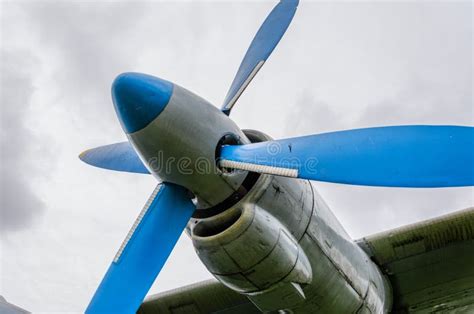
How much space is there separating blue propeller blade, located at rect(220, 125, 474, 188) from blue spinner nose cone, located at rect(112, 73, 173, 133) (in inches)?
37.6

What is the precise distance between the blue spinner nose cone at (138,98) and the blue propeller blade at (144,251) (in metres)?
0.98

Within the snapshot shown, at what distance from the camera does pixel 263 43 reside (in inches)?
302

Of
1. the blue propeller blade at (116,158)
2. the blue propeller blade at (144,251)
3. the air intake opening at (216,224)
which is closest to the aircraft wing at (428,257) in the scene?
the air intake opening at (216,224)

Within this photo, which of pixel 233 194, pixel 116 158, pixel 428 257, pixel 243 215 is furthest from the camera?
pixel 428 257

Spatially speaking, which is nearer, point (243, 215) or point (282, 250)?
point (243, 215)

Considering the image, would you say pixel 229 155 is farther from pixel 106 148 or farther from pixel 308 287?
pixel 106 148

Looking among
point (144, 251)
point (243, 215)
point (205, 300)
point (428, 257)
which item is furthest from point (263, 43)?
point (205, 300)

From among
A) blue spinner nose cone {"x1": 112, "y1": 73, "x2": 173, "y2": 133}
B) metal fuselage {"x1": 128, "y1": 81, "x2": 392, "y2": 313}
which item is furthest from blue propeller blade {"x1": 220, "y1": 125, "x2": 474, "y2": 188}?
blue spinner nose cone {"x1": 112, "y1": 73, "x2": 173, "y2": 133}

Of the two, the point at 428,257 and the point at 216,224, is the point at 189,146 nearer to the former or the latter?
the point at 216,224

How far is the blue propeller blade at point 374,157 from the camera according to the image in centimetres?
448

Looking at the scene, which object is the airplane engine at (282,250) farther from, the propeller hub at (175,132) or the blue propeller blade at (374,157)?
the blue propeller blade at (374,157)

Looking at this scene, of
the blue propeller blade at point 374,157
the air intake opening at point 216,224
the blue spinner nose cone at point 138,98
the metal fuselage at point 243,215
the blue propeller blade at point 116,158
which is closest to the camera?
the blue propeller blade at point 374,157

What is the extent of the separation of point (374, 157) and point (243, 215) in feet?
5.40

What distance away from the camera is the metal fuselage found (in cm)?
552
